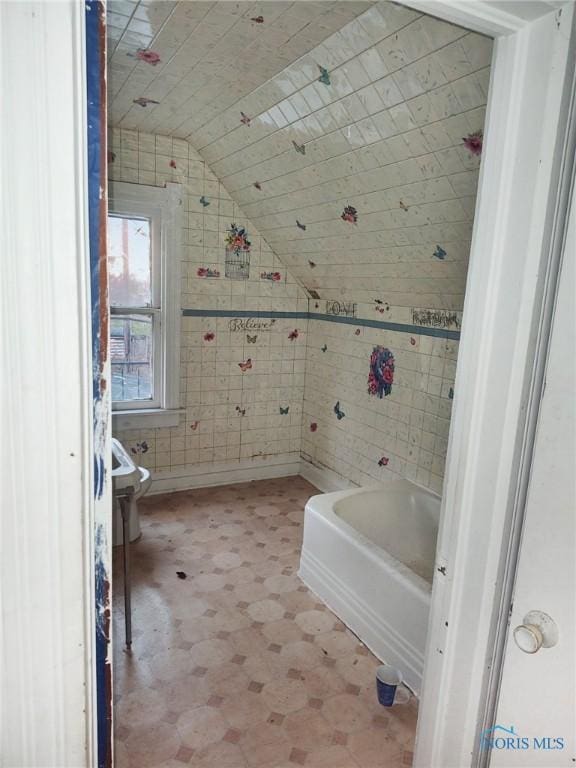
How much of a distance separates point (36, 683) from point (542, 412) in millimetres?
907

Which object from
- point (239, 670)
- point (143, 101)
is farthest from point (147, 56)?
point (239, 670)

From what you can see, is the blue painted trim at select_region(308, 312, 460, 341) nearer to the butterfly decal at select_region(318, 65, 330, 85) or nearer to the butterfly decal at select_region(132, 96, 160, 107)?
the butterfly decal at select_region(318, 65, 330, 85)

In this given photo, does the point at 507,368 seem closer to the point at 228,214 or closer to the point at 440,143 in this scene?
the point at 440,143

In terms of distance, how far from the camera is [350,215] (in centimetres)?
265

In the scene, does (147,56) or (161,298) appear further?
(161,298)

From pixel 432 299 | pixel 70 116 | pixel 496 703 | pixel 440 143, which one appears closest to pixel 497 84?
pixel 70 116

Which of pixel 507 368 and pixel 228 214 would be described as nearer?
pixel 507 368

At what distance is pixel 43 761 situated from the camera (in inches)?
28.2

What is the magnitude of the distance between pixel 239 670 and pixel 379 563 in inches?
29.3

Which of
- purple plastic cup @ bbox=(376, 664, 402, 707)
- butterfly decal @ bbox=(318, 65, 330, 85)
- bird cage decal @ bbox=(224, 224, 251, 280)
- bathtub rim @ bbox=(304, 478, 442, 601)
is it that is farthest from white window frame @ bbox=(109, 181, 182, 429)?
purple plastic cup @ bbox=(376, 664, 402, 707)

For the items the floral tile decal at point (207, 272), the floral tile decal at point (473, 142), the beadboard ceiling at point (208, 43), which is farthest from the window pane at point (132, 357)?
the floral tile decal at point (473, 142)

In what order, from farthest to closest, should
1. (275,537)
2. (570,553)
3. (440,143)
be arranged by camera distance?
(275,537) → (440,143) → (570,553)

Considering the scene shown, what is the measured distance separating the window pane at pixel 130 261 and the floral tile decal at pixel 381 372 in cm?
161

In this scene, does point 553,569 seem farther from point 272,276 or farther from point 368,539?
point 272,276
